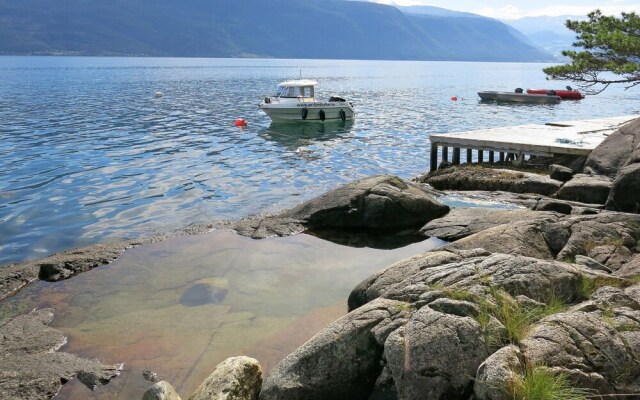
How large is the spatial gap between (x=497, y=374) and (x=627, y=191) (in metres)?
10.8

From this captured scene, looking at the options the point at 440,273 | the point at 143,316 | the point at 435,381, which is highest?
the point at 440,273

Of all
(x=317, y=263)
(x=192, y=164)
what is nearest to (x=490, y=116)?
(x=192, y=164)

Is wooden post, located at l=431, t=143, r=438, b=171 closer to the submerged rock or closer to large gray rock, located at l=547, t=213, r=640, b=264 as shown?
large gray rock, located at l=547, t=213, r=640, b=264

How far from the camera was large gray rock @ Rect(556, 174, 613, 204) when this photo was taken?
1612cm

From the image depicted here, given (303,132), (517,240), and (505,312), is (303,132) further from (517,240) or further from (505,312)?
(505,312)

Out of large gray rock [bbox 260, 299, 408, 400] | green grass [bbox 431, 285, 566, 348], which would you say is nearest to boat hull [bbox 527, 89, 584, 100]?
green grass [bbox 431, 285, 566, 348]

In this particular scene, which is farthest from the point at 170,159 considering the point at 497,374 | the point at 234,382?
the point at 497,374

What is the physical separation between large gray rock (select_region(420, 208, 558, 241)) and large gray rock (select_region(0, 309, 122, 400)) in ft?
29.9

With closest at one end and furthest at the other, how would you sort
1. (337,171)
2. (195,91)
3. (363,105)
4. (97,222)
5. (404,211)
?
1. (404,211)
2. (97,222)
3. (337,171)
4. (363,105)
5. (195,91)

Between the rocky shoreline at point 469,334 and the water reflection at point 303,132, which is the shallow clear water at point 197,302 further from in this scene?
the water reflection at point 303,132

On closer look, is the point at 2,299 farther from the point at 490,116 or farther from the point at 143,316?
the point at 490,116

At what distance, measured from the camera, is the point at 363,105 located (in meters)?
63.6

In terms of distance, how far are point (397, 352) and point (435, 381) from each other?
512mm

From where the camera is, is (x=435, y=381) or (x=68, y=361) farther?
(x=68, y=361)
